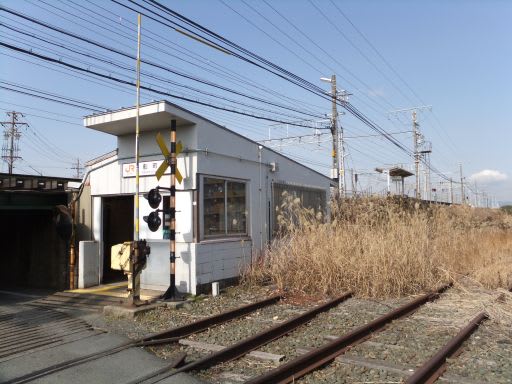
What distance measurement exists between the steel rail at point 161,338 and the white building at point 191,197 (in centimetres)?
195

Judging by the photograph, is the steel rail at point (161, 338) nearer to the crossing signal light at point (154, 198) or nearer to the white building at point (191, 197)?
the white building at point (191, 197)

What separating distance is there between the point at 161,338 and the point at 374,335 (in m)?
3.13

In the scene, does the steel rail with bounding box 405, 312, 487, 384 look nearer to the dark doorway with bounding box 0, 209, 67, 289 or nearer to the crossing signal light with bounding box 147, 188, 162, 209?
the crossing signal light with bounding box 147, 188, 162, 209

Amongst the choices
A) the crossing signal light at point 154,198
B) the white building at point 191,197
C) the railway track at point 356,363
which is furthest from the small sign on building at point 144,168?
the railway track at point 356,363

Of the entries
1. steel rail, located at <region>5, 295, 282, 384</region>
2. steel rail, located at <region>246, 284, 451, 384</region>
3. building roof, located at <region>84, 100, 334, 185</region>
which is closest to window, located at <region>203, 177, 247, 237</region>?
building roof, located at <region>84, 100, 334, 185</region>

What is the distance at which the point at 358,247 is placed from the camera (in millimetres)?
10219

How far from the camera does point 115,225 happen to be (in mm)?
12508

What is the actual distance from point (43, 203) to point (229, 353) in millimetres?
8439

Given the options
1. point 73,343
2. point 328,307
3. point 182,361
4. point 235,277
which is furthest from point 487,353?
point 235,277

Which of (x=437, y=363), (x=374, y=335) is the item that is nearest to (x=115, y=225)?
(x=374, y=335)

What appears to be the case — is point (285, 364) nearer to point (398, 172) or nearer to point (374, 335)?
point (374, 335)

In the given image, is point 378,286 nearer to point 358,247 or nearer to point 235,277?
point 358,247

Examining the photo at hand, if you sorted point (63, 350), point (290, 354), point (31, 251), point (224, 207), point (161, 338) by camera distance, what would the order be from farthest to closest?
1. point (31, 251)
2. point (224, 207)
3. point (161, 338)
4. point (63, 350)
5. point (290, 354)

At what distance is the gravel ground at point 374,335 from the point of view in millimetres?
5148
